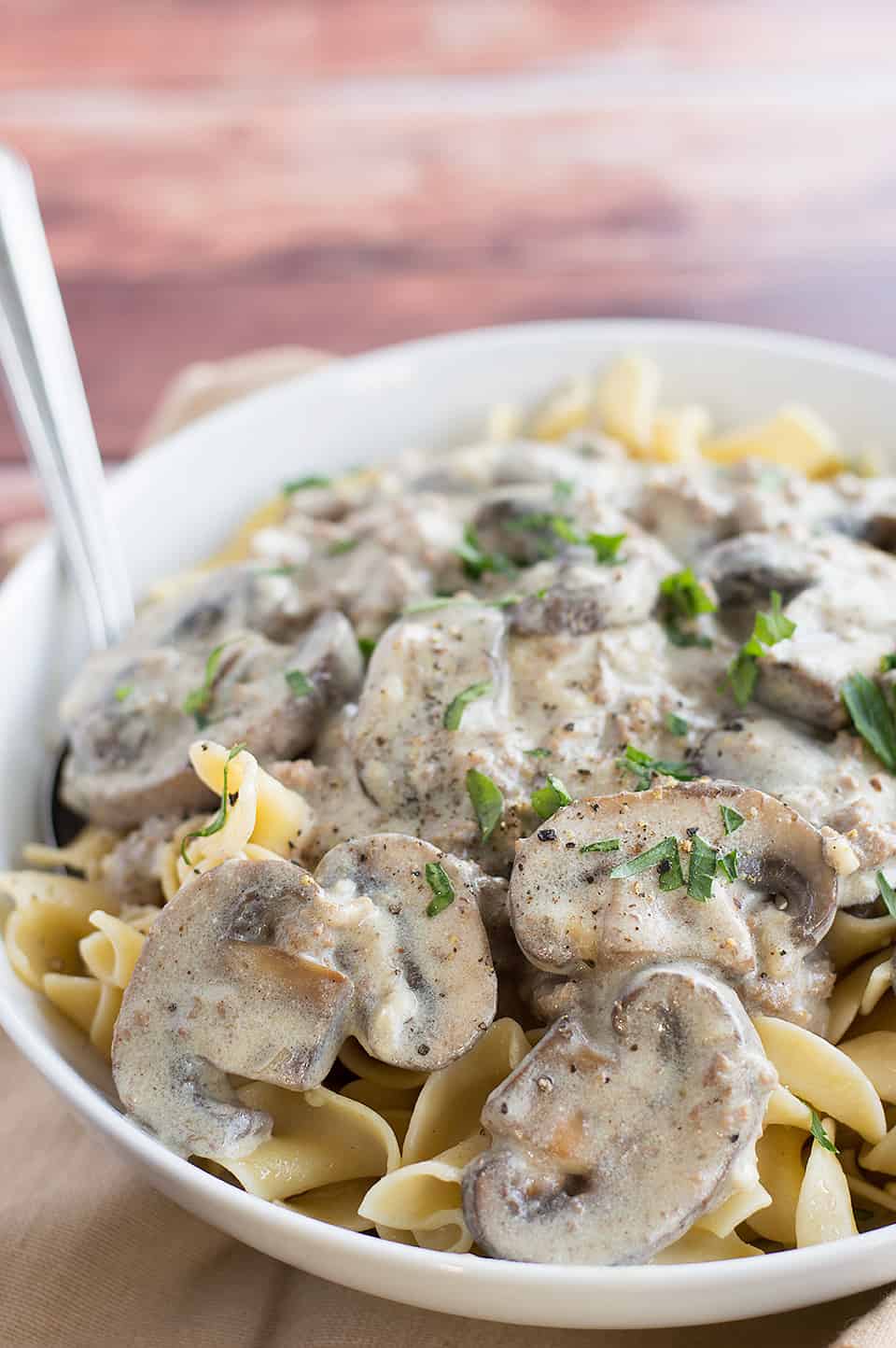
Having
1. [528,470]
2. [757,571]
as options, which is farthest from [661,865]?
[528,470]

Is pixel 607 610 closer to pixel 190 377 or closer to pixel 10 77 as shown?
pixel 190 377

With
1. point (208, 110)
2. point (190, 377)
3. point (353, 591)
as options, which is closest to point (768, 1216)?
point (353, 591)

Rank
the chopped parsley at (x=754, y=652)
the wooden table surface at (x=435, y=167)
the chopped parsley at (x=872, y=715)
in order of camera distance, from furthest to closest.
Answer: the wooden table surface at (x=435, y=167) → the chopped parsley at (x=754, y=652) → the chopped parsley at (x=872, y=715)

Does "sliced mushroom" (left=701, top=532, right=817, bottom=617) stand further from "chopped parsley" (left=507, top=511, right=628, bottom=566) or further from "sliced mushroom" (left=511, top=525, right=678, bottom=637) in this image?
"chopped parsley" (left=507, top=511, right=628, bottom=566)

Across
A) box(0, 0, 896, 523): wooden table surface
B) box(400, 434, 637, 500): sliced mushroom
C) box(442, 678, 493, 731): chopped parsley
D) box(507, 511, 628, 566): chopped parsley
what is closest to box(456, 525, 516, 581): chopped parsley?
box(507, 511, 628, 566): chopped parsley

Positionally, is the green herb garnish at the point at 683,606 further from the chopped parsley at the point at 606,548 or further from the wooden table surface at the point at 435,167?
the wooden table surface at the point at 435,167

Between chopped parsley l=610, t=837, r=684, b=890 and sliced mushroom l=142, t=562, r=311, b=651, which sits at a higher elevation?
chopped parsley l=610, t=837, r=684, b=890

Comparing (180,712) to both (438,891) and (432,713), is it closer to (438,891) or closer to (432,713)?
(432,713)

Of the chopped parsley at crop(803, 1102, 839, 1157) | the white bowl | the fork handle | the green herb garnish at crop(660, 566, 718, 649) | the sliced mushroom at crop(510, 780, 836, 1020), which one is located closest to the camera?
the sliced mushroom at crop(510, 780, 836, 1020)

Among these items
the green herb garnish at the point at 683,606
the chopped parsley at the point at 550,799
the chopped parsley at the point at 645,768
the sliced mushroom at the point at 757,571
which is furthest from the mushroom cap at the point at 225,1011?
the sliced mushroom at the point at 757,571
